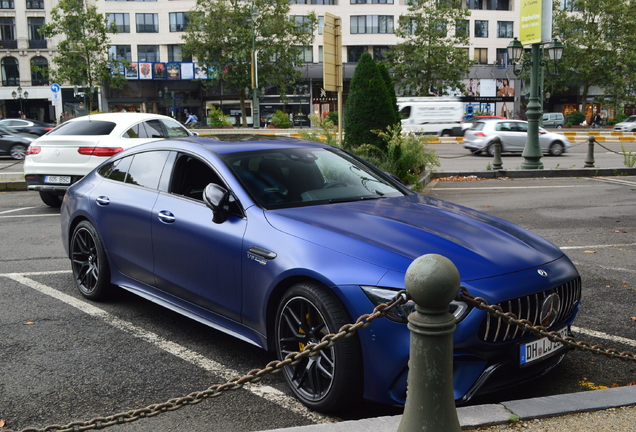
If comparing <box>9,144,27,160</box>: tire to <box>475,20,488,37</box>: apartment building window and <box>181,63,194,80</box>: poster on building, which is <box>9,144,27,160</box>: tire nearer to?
<box>181,63,194,80</box>: poster on building

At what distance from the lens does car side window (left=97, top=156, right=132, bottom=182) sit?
5816mm

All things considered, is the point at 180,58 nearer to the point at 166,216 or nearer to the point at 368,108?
the point at 368,108

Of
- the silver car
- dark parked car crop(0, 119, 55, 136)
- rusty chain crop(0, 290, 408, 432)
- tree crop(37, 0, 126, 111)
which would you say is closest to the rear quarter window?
rusty chain crop(0, 290, 408, 432)

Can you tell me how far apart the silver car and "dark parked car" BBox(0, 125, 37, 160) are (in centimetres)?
1713

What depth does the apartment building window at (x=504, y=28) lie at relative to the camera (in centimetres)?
6625

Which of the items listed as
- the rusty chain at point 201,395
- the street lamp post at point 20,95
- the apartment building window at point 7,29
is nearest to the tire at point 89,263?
the rusty chain at point 201,395

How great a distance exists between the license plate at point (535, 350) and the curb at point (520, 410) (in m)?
0.21

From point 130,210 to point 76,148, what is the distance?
21.9 feet

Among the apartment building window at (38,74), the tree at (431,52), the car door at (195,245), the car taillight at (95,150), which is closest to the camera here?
the car door at (195,245)

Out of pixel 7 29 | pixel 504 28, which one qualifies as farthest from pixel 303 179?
pixel 7 29

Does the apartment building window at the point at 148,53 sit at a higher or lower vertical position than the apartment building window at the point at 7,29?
lower

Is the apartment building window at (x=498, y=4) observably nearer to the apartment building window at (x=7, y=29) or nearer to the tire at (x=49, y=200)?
the apartment building window at (x=7, y=29)

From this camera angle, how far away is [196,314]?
4625mm

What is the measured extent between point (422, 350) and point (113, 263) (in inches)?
147
